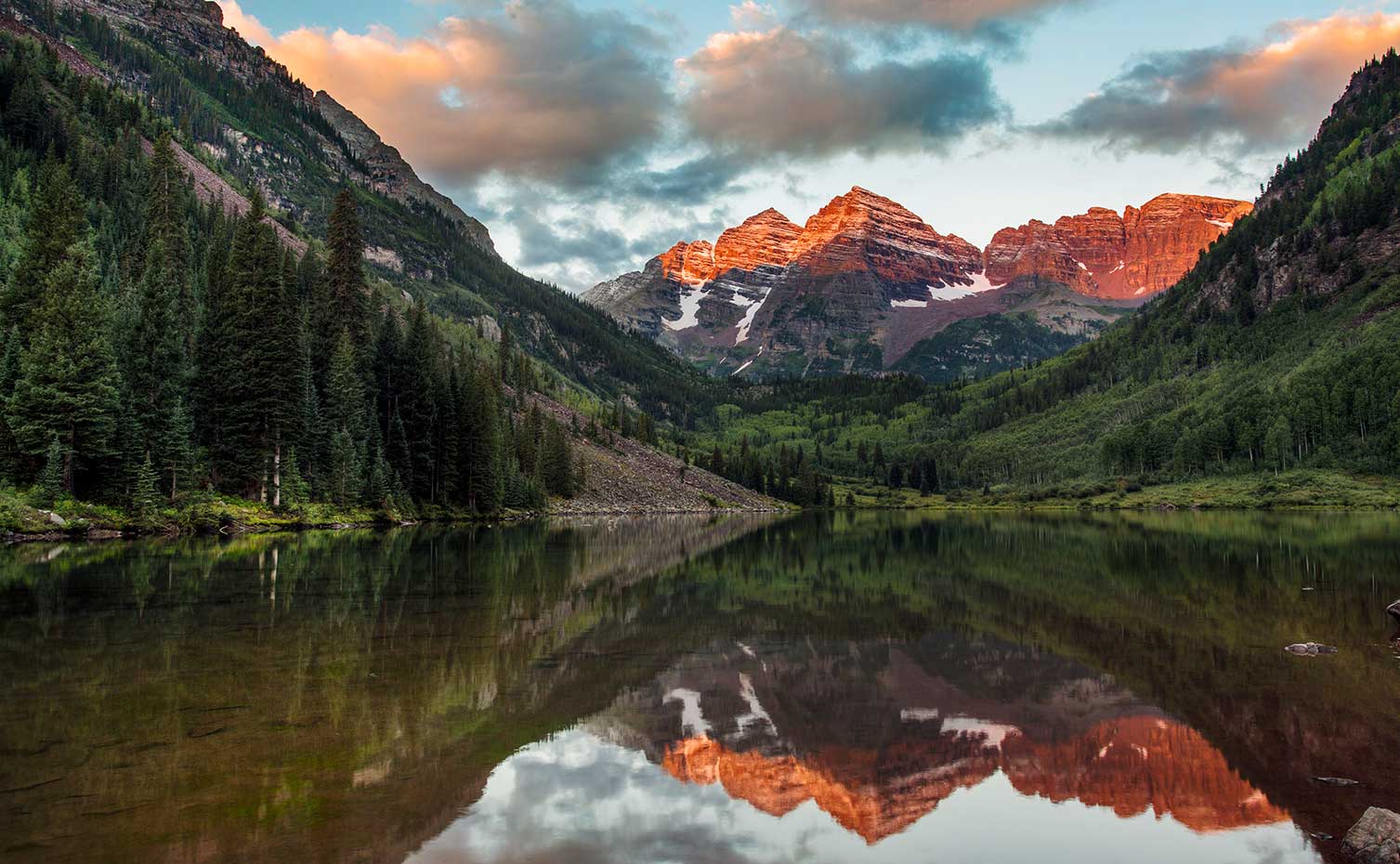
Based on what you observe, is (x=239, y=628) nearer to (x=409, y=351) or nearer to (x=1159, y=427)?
(x=409, y=351)

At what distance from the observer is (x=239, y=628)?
2231 centimetres

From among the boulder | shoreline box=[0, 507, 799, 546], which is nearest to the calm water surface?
the boulder

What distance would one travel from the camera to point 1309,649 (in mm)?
21000

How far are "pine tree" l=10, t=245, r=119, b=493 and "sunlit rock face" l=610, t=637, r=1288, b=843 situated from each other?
5333 centimetres

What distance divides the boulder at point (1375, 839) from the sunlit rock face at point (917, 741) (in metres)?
1.27

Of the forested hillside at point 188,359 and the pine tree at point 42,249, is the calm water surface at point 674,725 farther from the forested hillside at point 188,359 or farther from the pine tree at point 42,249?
the pine tree at point 42,249

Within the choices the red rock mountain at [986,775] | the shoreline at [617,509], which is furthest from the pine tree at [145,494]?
the red rock mountain at [986,775]

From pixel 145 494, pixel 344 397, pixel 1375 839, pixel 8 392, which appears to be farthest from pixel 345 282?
pixel 1375 839

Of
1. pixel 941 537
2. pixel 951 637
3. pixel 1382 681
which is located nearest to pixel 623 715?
pixel 951 637

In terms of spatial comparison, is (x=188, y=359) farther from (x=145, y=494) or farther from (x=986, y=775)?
(x=986, y=775)

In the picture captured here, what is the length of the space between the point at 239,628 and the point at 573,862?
16746 millimetres

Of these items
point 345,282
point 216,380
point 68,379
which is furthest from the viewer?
point 345,282

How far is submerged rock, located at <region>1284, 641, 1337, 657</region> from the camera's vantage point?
20812 millimetres

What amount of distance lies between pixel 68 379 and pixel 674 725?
57.7 meters
